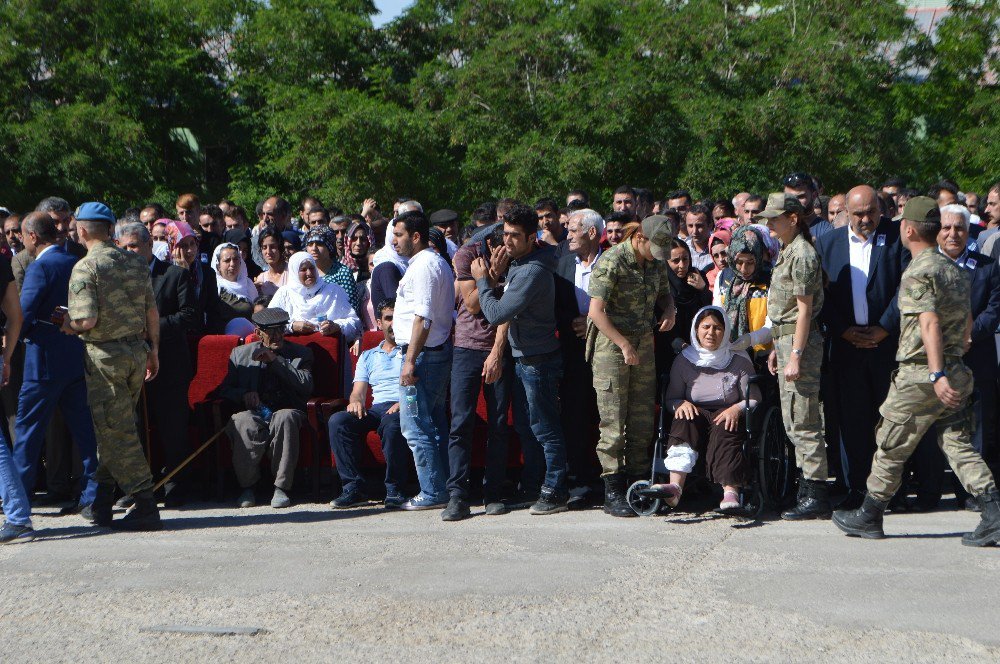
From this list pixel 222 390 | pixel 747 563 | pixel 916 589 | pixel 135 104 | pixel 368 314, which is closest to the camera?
pixel 916 589

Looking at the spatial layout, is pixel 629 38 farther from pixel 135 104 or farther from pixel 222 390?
pixel 222 390

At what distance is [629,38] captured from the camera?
76.6 ft

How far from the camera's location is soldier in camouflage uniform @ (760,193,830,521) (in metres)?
7.02

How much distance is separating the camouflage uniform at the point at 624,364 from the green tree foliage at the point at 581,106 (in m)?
14.0

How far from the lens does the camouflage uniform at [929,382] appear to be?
639 centimetres

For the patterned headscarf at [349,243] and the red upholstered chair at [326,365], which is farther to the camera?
the patterned headscarf at [349,243]

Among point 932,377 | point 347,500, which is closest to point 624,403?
point 932,377

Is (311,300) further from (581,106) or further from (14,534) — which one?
(581,106)

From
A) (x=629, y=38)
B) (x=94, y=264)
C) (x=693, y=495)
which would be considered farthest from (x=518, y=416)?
(x=629, y=38)

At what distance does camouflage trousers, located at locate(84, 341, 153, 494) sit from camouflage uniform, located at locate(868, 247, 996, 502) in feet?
14.4

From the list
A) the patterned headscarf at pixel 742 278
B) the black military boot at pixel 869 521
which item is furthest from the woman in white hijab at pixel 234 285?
the black military boot at pixel 869 521

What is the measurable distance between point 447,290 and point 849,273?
251 cm

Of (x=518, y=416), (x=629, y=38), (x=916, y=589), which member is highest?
(x=629, y=38)

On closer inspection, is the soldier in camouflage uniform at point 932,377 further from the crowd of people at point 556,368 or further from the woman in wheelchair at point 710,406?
the woman in wheelchair at point 710,406
